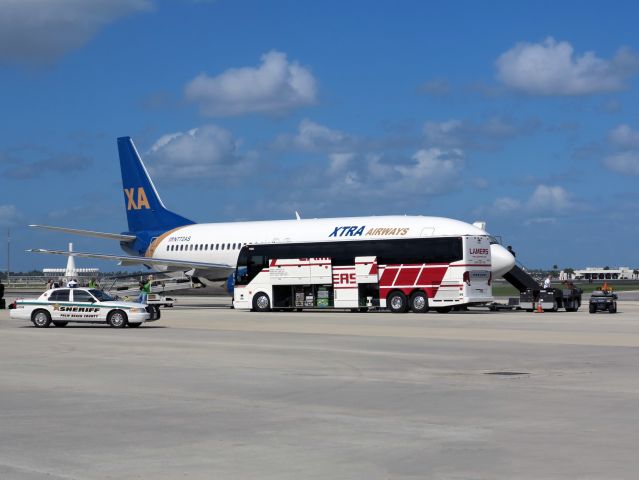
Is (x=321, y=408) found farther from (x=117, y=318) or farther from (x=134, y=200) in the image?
(x=134, y=200)

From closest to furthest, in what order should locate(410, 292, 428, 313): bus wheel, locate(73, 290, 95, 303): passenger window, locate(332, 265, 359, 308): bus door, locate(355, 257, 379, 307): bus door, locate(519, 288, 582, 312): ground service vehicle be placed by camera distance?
locate(73, 290, 95, 303): passenger window < locate(410, 292, 428, 313): bus wheel < locate(355, 257, 379, 307): bus door < locate(332, 265, 359, 308): bus door < locate(519, 288, 582, 312): ground service vehicle

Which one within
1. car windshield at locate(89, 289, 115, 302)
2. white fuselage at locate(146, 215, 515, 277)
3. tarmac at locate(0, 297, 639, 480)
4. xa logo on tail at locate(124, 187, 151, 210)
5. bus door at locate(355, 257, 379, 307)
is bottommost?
tarmac at locate(0, 297, 639, 480)

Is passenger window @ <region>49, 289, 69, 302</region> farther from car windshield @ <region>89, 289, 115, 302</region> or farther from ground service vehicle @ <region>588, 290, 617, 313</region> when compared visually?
ground service vehicle @ <region>588, 290, 617, 313</region>

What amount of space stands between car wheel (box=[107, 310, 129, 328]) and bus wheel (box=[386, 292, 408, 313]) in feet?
54.3

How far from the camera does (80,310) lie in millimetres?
37594

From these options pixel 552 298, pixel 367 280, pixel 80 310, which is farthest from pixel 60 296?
pixel 552 298

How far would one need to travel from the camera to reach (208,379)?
770 inches

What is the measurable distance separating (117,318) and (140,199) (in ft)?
104

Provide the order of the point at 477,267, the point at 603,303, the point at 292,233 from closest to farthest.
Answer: the point at 603,303
the point at 477,267
the point at 292,233

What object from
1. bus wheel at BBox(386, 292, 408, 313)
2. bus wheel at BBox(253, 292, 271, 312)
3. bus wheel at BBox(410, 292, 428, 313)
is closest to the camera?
bus wheel at BBox(410, 292, 428, 313)

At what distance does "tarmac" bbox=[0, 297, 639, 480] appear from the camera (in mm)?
10734

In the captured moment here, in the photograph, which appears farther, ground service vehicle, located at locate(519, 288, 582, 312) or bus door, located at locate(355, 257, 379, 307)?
ground service vehicle, located at locate(519, 288, 582, 312)

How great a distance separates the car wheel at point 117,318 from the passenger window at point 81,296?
978mm

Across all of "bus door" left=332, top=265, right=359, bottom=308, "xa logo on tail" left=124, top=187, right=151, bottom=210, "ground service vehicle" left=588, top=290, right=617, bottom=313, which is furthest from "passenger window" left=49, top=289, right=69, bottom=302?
"xa logo on tail" left=124, top=187, right=151, bottom=210
